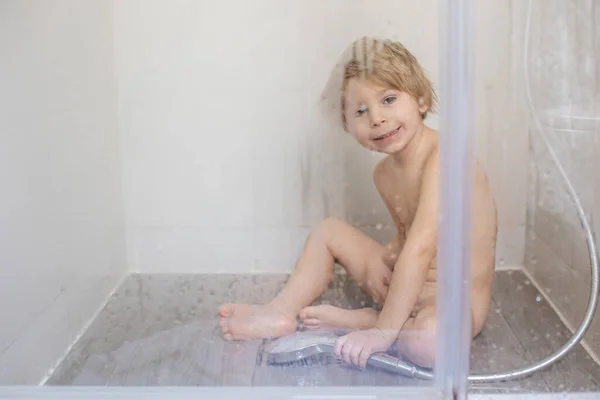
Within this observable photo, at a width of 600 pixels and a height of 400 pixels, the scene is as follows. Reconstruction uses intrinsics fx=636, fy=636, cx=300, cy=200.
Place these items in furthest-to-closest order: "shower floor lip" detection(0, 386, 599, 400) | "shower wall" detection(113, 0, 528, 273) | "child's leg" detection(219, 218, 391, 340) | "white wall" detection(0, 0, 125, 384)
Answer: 1. "shower wall" detection(113, 0, 528, 273)
2. "child's leg" detection(219, 218, 391, 340)
3. "white wall" detection(0, 0, 125, 384)
4. "shower floor lip" detection(0, 386, 599, 400)

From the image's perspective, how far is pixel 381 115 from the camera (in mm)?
949

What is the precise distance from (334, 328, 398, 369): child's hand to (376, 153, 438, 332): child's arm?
0.01m

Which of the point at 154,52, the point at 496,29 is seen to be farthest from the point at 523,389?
the point at 154,52

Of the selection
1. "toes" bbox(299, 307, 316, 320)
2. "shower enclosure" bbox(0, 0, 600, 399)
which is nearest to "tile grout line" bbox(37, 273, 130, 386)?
"shower enclosure" bbox(0, 0, 600, 399)

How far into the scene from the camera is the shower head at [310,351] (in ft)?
2.53

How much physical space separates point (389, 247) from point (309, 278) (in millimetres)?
140

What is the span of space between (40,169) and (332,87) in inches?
18.0

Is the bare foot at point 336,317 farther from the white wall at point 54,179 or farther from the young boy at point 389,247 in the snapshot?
the white wall at point 54,179

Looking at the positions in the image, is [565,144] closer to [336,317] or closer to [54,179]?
[336,317]

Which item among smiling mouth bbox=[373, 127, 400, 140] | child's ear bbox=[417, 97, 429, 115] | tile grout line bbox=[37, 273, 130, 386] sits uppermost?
child's ear bbox=[417, 97, 429, 115]

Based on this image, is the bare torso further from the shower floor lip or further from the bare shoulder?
the shower floor lip

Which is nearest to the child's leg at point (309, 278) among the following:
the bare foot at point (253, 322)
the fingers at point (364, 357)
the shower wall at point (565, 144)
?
the bare foot at point (253, 322)

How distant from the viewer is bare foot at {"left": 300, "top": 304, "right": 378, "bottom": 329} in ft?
2.90

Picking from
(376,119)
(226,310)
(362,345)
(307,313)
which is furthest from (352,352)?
(376,119)
